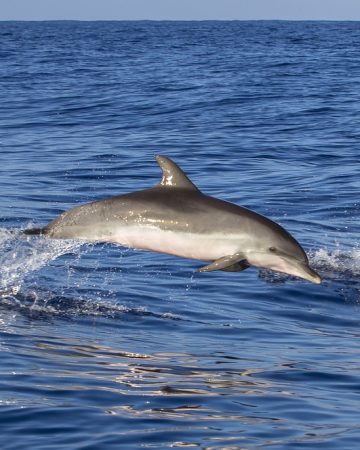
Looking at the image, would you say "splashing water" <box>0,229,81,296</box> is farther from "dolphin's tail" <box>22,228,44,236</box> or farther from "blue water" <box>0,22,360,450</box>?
"dolphin's tail" <box>22,228,44,236</box>

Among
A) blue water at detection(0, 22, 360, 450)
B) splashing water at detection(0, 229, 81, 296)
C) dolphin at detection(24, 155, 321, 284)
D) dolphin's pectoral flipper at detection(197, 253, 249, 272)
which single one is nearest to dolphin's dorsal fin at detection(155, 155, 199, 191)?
dolphin at detection(24, 155, 321, 284)

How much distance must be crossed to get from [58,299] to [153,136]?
13.4 metres

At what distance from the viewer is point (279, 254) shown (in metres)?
9.25

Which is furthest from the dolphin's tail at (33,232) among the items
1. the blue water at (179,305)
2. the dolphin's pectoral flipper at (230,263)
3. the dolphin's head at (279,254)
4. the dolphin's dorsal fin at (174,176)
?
the dolphin's head at (279,254)

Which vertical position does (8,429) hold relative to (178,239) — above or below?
below

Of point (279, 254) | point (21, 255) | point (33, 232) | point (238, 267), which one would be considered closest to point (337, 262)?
point (21, 255)

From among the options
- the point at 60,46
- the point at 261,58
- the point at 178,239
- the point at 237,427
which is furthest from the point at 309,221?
the point at 60,46

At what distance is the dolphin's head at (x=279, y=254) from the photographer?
9.21m

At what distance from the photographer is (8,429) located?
7.41 meters

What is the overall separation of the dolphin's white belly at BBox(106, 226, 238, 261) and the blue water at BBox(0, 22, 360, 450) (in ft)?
2.51

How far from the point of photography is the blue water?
764 centimetres

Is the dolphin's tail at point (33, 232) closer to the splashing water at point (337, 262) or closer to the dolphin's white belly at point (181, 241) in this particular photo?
the dolphin's white belly at point (181, 241)

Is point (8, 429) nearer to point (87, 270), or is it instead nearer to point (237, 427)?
point (237, 427)

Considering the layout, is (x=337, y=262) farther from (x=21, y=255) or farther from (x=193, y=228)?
(x=193, y=228)
